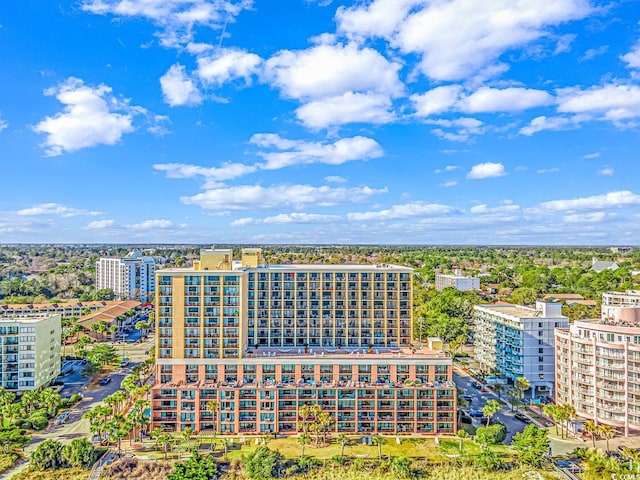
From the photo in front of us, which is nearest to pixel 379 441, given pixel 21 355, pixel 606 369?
pixel 606 369

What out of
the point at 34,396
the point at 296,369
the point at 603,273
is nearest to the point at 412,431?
the point at 296,369

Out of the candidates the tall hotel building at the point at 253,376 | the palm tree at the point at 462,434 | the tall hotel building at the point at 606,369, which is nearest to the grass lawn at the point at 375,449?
the palm tree at the point at 462,434

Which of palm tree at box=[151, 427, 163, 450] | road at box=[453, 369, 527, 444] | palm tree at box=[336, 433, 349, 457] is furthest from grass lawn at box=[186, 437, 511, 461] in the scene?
road at box=[453, 369, 527, 444]

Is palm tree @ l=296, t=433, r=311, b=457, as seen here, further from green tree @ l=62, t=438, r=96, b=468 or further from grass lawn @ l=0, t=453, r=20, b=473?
grass lawn @ l=0, t=453, r=20, b=473

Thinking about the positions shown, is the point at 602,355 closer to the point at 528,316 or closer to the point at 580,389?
the point at 580,389

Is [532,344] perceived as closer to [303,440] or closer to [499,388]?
[499,388]
